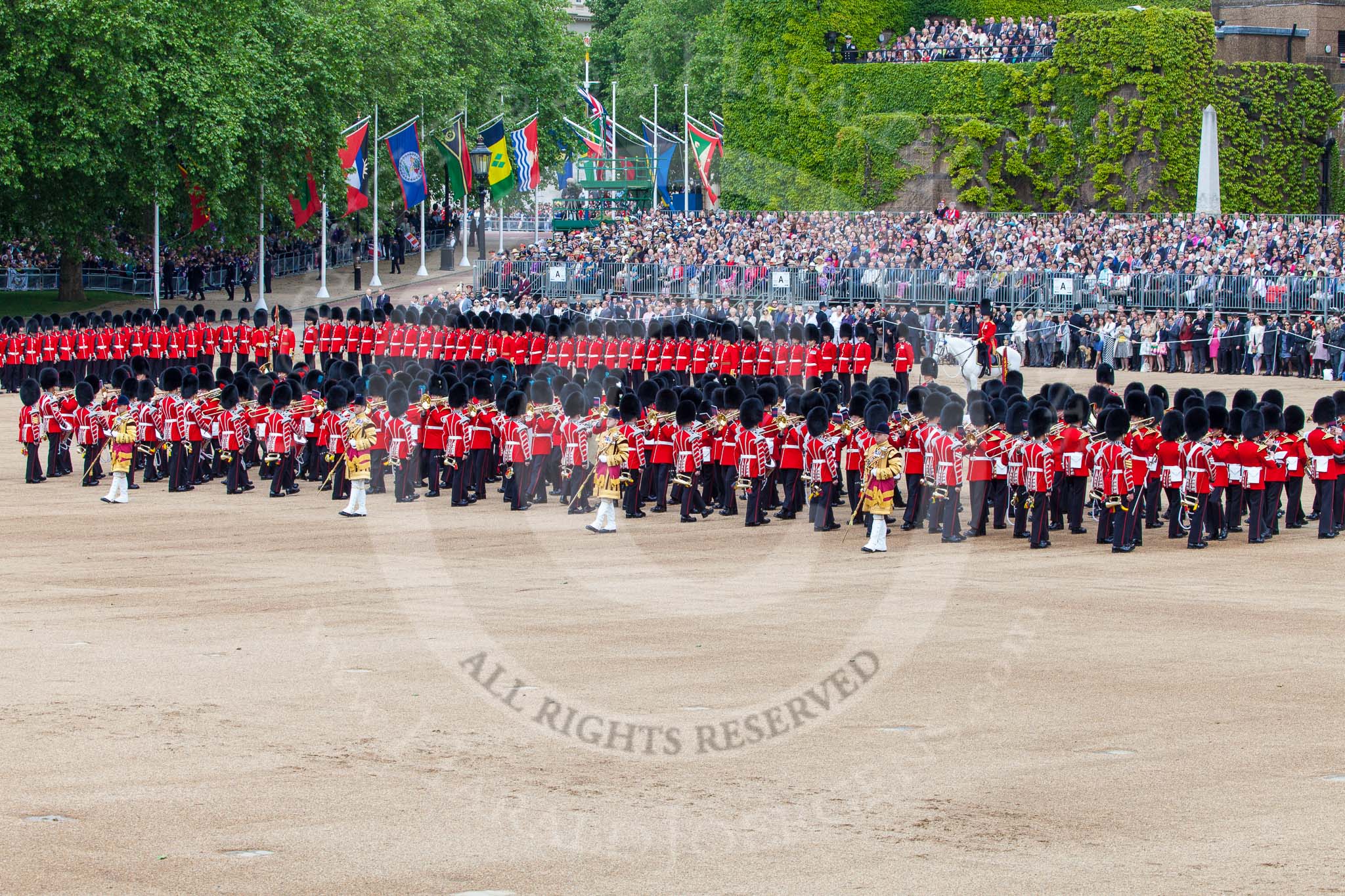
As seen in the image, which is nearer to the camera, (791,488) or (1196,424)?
(1196,424)

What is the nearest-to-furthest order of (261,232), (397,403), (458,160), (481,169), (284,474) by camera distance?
(397,403), (284,474), (481,169), (261,232), (458,160)

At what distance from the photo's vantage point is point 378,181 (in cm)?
5016

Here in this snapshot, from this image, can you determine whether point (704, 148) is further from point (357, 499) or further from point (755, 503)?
point (357, 499)

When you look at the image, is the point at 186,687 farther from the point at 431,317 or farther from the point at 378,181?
the point at 378,181

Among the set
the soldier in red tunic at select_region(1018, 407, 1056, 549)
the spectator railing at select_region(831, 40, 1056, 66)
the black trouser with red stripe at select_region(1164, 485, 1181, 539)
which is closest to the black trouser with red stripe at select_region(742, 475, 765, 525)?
the soldier in red tunic at select_region(1018, 407, 1056, 549)

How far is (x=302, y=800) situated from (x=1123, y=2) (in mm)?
→ 46230

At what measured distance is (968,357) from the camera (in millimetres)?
28828

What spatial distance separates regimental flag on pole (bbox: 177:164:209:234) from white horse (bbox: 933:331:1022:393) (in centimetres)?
1812

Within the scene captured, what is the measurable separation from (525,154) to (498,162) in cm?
220

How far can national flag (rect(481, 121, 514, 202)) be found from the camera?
44781mm

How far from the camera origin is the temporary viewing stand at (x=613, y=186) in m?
59.1

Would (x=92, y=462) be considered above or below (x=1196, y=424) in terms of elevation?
below

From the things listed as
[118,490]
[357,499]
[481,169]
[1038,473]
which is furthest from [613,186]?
[1038,473]

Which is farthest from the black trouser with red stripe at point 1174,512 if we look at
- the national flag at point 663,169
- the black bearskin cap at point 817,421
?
the national flag at point 663,169
